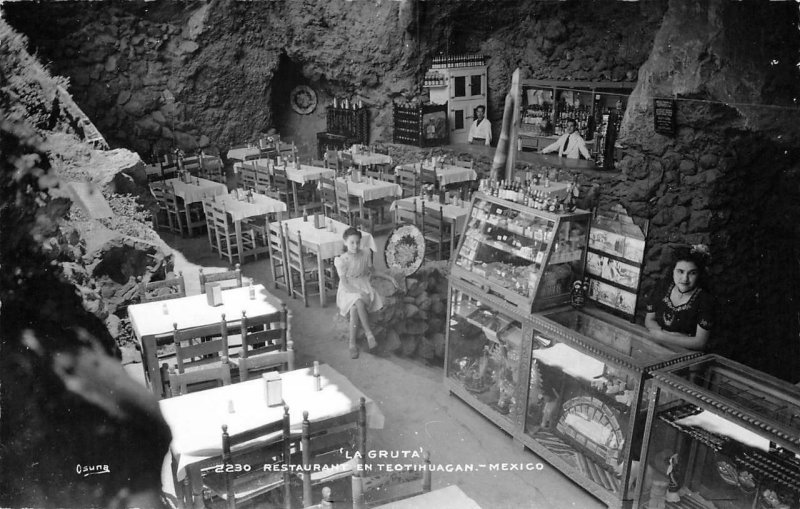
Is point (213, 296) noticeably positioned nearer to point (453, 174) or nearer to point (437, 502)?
point (437, 502)

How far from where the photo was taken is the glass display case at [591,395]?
334cm

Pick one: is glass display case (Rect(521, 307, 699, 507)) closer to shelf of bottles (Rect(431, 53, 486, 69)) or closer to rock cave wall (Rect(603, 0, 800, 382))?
rock cave wall (Rect(603, 0, 800, 382))

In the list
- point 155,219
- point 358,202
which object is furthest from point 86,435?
point 358,202

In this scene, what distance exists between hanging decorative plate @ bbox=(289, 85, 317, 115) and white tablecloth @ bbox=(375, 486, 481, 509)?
18.3ft

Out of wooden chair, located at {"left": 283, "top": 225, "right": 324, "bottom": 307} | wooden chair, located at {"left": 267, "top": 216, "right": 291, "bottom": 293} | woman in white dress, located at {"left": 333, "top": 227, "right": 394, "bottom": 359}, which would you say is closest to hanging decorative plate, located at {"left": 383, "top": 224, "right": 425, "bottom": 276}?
woman in white dress, located at {"left": 333, "top": 227, "right": 394, "bottom": 359}

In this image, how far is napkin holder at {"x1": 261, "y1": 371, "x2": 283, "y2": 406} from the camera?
3.34m

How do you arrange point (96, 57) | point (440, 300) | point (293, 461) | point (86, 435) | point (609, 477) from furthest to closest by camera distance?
point (440, 300), point (96, 57), point (609, 477), point (293, 461), point (86, 435)

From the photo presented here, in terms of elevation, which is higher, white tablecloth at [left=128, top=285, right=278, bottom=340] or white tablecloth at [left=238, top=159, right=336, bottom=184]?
white tablecloth at [left=238, top=159, right=336, bottom=184]

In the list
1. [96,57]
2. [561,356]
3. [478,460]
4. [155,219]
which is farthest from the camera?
[155,219]

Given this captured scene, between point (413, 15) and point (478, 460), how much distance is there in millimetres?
6601

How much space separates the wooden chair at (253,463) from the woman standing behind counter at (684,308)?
229 centimetres

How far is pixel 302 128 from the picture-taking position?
25.2ft

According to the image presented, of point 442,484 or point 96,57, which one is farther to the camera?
point 96,57

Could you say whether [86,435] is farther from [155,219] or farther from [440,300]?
[155,219]
